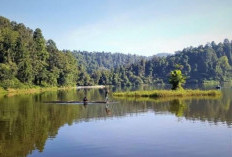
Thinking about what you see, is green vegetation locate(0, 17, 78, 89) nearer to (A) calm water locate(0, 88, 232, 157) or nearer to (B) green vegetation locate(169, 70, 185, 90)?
(B) green vegetation locate(169, 70, 185, 90)

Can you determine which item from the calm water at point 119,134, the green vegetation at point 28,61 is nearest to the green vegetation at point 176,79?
the calm water at point 119,134

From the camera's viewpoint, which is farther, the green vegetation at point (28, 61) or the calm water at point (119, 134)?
the green vegetation at point (28, 61)

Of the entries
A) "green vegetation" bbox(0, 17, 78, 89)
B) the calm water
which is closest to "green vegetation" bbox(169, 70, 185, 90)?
the calm water

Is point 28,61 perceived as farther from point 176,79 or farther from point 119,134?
point 119,134

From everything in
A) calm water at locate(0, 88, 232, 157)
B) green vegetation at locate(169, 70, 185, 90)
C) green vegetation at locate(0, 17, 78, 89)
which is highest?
green vegetation at locate(0, 17, 78, 89)

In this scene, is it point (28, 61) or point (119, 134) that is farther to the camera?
point (28, 61)

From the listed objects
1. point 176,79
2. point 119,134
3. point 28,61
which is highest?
point 28,61

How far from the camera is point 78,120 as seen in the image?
4212cm

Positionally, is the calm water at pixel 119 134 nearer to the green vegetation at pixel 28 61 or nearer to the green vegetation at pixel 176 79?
the green vegetation at pixel 176 79

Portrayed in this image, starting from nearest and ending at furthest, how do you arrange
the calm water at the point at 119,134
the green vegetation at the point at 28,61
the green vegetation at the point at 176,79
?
1. the calm water at the point at 119,134
2. the green vegetation at the point at 176,79
3. the green vegetation at the point at 28,61

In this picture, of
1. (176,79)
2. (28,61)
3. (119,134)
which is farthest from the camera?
(28,61)

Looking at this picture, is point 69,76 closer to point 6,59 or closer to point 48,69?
point 48,69

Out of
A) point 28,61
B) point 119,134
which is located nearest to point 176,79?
point 119,134

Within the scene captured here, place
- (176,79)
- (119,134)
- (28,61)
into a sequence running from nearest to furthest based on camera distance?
(119,134), (176,79), (28,61)
